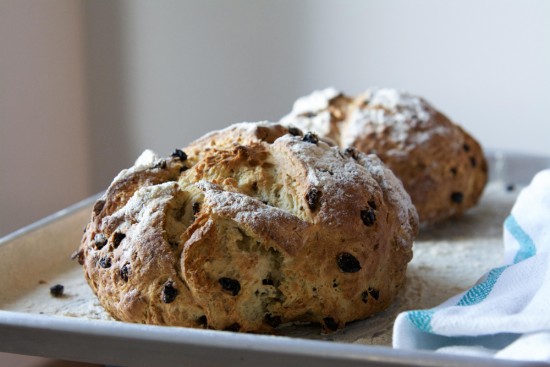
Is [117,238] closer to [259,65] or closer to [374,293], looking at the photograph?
[374,293]

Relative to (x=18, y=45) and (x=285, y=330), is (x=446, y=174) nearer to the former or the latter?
(x=285, y=330)

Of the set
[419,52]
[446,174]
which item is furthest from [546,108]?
[446,174]

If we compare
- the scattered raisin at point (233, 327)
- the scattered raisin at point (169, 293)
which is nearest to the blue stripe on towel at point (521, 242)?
the scattered raisin at point (233, 327)

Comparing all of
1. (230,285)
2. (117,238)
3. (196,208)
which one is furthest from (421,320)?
(117,238)

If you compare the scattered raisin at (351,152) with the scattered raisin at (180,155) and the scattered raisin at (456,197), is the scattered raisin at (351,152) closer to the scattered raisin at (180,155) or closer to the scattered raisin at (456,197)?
the scattered raisin at (180,155)

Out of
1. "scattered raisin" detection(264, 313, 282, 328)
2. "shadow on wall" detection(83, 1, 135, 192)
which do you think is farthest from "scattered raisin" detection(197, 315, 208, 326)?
"shadow on wall" detection(83, 1, 135, 192)
